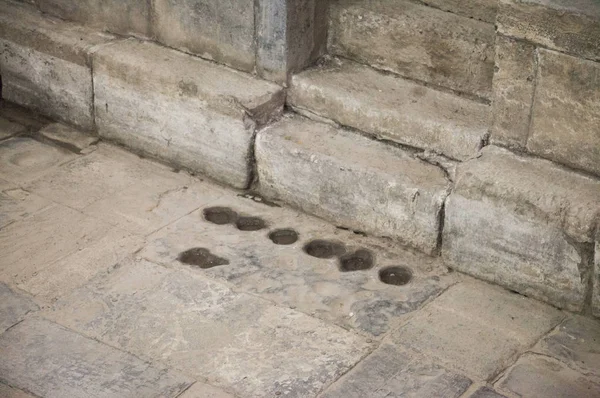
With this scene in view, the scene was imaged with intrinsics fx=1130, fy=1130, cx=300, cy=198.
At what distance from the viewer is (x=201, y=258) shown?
4832 mm

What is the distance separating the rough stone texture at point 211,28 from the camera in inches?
205

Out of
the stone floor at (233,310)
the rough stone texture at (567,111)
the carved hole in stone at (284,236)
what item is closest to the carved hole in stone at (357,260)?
the stone floor at (233,310)

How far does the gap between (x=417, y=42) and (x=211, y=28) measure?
0.99 meters

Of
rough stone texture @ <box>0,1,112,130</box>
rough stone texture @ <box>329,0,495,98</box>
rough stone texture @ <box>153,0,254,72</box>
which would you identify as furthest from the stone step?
rough stone texture @ <box>0,1,112,130</box>

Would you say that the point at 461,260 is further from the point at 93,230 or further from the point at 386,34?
the point at 93,230

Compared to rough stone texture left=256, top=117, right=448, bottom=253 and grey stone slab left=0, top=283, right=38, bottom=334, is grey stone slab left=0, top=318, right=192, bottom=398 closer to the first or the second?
grey stone slab left=0, top=283, right=38, bottom=334

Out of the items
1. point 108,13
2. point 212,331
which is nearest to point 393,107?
point 212,331

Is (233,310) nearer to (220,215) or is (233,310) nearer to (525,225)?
(220,215)

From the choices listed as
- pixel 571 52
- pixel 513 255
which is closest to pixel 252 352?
pixel 513 255

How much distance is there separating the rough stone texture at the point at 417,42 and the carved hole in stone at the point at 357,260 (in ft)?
2.82

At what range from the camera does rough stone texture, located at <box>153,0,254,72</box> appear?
5219 mm

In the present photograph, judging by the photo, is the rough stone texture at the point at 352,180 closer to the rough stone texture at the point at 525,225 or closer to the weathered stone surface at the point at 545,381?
the rough stone texture at the point at 525,225

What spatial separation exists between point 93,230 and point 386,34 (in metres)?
1.59

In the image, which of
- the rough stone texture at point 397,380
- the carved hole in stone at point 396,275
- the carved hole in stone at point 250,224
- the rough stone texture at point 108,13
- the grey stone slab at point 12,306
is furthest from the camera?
the rough stone texture at point 108,13
